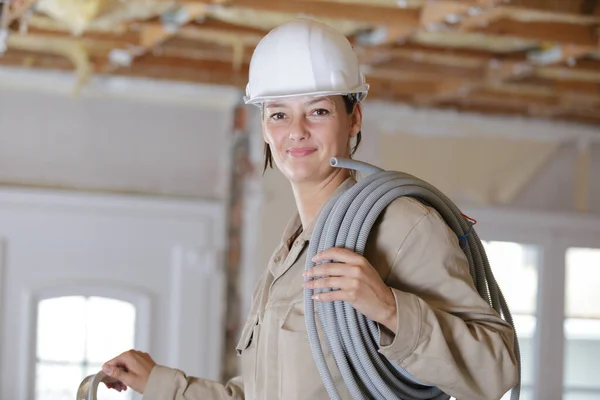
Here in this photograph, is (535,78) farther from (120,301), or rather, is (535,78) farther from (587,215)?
(120,301)

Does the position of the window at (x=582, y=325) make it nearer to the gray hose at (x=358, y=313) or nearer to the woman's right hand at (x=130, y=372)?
the woman's right hand at (x=130, y=372)

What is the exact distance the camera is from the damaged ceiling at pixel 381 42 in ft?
12.8

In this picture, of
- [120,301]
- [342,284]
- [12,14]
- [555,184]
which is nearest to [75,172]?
[120,301]

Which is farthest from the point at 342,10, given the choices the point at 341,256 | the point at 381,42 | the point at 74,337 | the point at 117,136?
the point at 74,337

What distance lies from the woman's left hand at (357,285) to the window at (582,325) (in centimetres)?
543

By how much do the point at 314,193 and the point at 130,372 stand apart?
61 cm

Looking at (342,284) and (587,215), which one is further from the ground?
(587,215)

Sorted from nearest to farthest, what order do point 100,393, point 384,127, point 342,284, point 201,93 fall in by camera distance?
point 342,284
point 100,393
point 201,93
point 384,127

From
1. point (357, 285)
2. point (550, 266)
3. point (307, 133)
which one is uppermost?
point (307, 133)

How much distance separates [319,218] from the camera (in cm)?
180

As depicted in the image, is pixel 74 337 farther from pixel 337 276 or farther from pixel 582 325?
pixel 337 276

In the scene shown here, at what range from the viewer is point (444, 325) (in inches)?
63.5

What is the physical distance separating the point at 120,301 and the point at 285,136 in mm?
4131

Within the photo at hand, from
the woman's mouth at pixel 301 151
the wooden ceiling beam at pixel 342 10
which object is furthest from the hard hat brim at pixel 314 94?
the wooden ceiling beam at pixel 342 10
